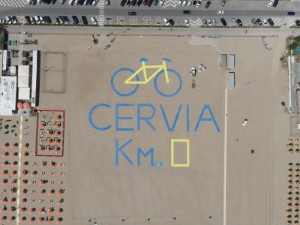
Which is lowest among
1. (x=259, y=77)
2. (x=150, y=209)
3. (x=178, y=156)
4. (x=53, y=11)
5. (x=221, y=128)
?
(x=150, y=209)

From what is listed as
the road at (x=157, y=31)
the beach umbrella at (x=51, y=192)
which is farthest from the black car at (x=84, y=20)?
the beach umbrella at (x=51, y=192)

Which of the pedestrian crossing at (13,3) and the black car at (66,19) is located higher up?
the pedestrian crossing at (13,3)

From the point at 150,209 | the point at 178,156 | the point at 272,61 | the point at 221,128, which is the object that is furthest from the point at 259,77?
the point at 150,209

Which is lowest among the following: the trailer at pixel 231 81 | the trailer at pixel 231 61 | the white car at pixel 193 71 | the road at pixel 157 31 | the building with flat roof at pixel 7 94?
the building with flat roof at pixel 7 94

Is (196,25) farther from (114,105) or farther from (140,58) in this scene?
(114,105)

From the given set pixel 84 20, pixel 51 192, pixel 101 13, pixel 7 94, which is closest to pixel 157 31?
pixel 101 13

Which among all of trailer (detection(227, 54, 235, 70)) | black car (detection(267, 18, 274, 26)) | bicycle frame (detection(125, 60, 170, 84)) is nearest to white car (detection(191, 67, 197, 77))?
bicycle frame (detection(125, 60, 170, 84))

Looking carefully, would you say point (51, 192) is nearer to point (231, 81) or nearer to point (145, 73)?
point (145, 73)

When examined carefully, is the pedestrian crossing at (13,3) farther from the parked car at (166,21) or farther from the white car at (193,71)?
the white car at (193,71)
